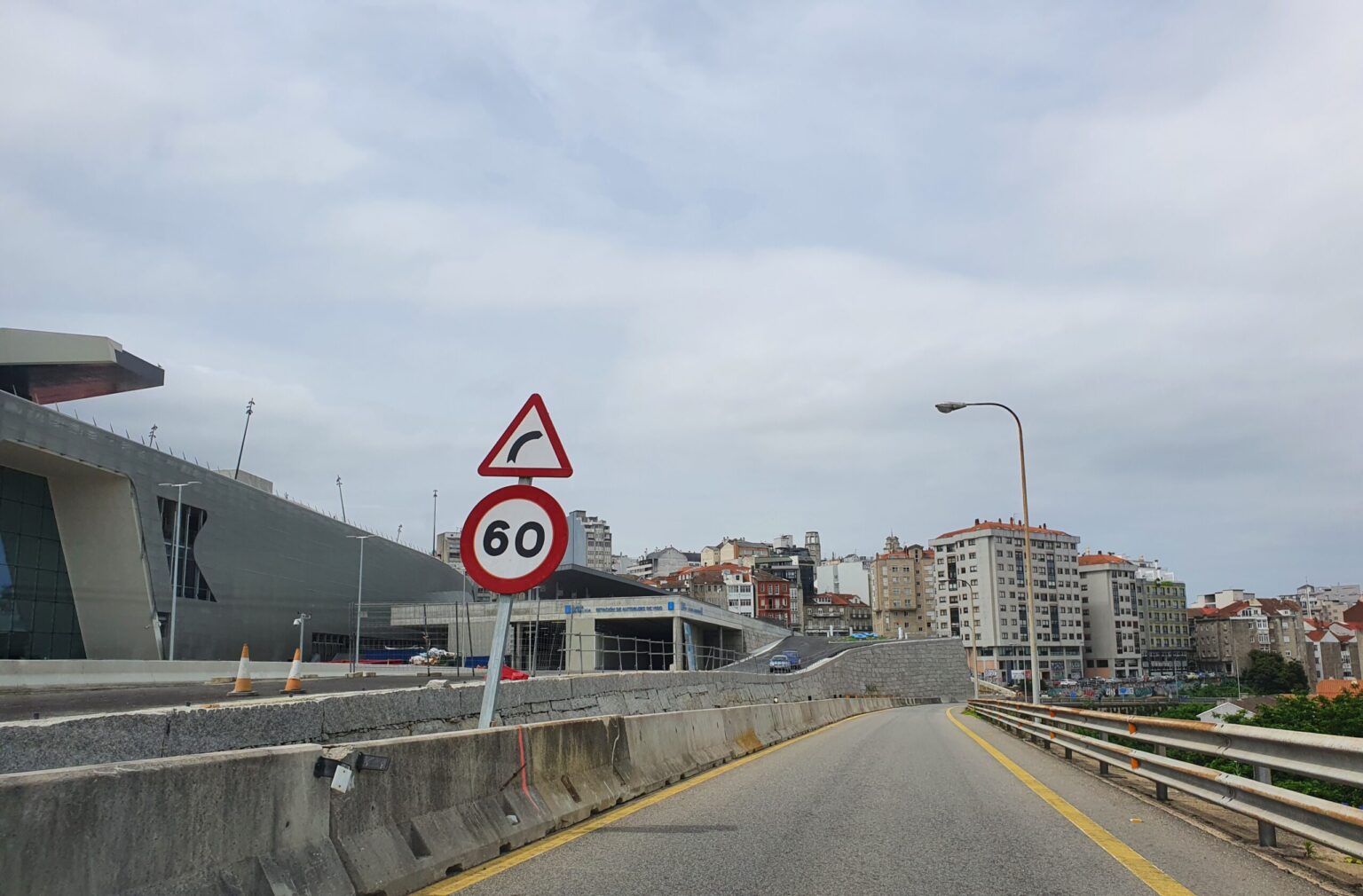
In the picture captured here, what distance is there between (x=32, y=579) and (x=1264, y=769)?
55394 millimetres

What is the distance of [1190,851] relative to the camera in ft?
24.5

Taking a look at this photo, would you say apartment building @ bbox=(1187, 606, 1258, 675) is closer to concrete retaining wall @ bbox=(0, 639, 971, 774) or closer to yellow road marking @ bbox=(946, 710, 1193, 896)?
concrete retaining wall @ bbox=(0, 639, 971, 774)

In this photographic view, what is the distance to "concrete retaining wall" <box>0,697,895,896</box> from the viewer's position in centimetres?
371

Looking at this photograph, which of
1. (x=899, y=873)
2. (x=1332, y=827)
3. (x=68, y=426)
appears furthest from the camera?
(x=68, y=426)

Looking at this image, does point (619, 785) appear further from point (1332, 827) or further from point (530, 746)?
point (1332, 827)

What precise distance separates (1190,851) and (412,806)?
17.4 feet

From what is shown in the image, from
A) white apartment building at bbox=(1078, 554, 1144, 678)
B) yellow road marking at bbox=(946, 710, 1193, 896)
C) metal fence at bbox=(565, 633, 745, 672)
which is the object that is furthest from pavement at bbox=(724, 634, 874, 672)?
white apartment building at bbox=(1078, 554, 1144, 678)

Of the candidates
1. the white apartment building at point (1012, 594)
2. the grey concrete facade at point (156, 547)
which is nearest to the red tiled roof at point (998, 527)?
the white apartment building at point (1012, 594)

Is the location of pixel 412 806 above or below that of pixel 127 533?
below

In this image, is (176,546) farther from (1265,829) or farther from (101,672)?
(1265,829)

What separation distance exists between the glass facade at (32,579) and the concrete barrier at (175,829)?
50869mm

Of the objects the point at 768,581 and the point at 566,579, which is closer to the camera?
the point at 566,579

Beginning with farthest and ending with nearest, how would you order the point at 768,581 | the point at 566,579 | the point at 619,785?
the point at 768,581
the point at 566,579
the point at 619,785

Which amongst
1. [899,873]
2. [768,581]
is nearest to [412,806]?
[899,873]
